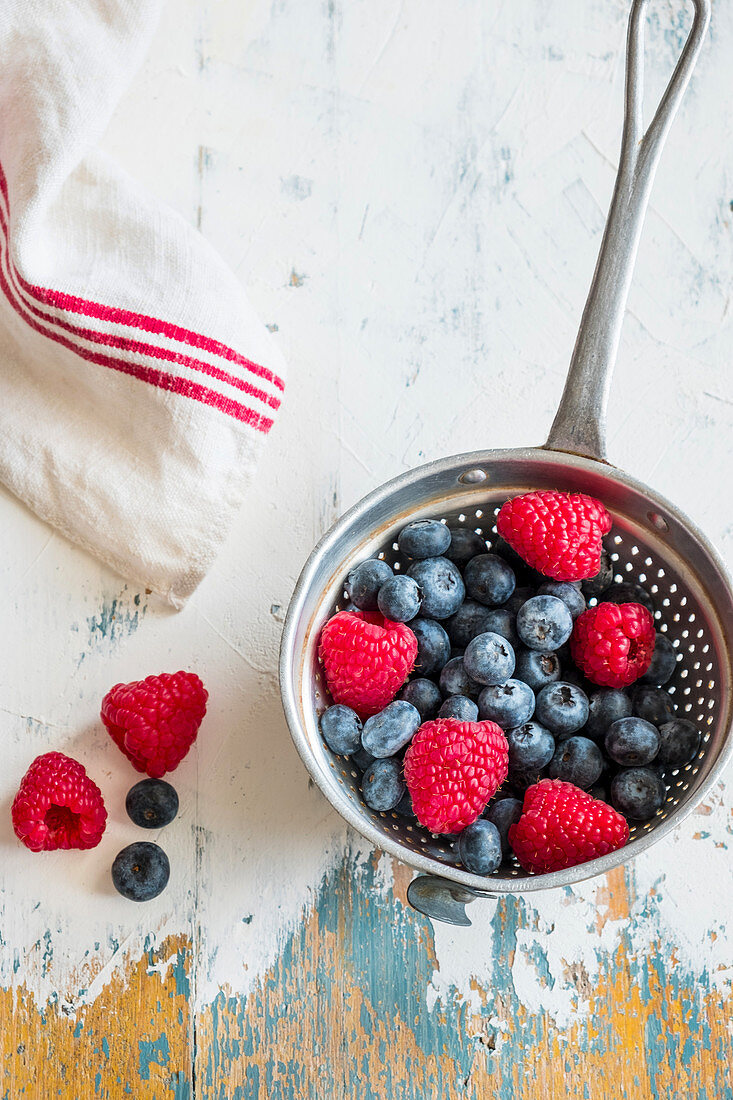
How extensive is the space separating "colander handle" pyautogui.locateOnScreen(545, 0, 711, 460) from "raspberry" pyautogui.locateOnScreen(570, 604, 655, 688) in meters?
0.15

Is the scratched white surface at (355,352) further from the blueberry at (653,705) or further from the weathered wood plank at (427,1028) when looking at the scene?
the blueberry at (653,705)

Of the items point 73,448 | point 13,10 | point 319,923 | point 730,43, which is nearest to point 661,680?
point 319,923

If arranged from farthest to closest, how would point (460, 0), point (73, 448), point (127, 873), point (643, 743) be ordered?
point (460, 0) < point (73, 448) < point (127, 873) < point (643, 743)

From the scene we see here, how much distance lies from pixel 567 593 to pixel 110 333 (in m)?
0.55

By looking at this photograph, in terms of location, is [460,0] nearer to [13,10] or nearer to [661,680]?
[13,10]

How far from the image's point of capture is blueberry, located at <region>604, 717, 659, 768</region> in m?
0.82

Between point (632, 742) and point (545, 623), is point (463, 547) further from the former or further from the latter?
point (632, 742)

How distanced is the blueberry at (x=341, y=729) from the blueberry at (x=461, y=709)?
0.08 metres

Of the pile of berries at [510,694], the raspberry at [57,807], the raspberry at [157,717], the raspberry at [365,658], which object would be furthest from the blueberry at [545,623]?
the raspberry at [57,807]

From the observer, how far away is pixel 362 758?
858 mm

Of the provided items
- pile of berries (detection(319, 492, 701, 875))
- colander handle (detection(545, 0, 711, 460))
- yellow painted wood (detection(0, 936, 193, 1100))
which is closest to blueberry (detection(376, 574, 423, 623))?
pile of berries (detection(319, 492, 701, 875))

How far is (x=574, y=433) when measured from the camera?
846 mm

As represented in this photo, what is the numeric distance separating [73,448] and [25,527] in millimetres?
106

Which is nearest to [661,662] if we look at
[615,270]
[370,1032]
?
[615,270]
